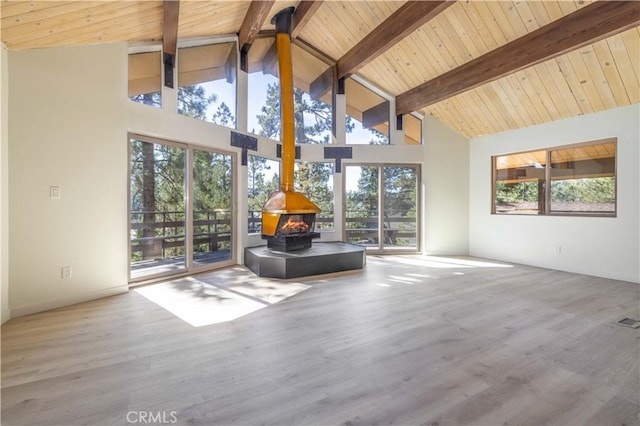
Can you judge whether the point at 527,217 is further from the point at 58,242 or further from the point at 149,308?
the point at 58,242

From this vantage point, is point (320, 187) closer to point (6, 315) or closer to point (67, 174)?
point (67, 174)

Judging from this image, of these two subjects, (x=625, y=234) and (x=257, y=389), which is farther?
(x=625, y=234)

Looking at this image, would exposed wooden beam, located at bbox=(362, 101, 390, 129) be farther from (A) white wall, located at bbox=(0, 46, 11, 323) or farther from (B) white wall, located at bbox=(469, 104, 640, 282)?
(A) white wall, located at bbox=(0, 46, 11, 323)

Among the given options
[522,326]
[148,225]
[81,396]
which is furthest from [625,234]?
[148,225]

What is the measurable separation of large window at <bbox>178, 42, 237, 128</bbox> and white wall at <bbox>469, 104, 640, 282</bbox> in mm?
5375

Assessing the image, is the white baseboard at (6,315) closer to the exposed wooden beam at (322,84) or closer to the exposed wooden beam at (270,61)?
the exposed wooden beam at (270,61)

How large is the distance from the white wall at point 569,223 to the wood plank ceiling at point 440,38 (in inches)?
9.7

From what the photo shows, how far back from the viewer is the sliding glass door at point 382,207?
277 inches

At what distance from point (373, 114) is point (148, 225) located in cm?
513

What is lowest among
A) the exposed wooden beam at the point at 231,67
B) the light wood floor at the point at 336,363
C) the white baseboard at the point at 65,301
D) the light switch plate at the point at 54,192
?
the light wood floor at the point at 336,363

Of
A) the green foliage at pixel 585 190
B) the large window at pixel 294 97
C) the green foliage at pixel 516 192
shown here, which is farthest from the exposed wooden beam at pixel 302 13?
the green foliage at pixel 585 190

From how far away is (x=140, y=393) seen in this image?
1886 millimetres

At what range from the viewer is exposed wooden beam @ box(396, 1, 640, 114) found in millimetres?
3467

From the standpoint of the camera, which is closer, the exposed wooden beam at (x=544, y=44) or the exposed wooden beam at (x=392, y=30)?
the exposed wooden beam at (x=544, y=44)
